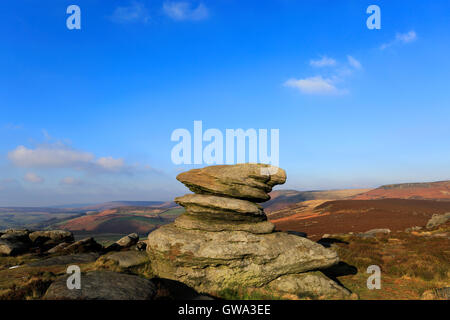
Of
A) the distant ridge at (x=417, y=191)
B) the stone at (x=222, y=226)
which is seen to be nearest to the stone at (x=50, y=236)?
the stone at (x=222, y=226)

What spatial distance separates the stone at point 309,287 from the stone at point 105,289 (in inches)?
315

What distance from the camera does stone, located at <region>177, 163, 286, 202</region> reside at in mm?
17312

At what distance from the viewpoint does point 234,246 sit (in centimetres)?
1520

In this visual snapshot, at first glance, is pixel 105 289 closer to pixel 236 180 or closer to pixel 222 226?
pixel 222 226

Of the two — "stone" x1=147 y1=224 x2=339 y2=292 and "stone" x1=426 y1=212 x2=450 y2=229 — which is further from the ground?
"stone" x1=147 y1=224 x2=339 y2=292

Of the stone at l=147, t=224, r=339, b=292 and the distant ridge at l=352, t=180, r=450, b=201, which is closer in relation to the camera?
the stone at l=147, t=224, r=339, b=292

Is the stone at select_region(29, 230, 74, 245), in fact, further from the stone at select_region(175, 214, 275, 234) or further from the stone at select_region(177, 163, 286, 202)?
the stone at select_region(177, 163, 286, 202)

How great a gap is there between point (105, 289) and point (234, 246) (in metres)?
7.61

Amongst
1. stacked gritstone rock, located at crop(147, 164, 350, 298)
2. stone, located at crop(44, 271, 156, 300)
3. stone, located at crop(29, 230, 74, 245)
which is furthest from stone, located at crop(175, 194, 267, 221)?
stone, located at crop(29, 230, 74, 245)

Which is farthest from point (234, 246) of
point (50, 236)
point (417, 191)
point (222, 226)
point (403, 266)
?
point (417, 191)

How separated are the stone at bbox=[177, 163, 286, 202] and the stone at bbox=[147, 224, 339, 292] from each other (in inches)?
118

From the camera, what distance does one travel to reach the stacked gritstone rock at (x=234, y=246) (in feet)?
48.8

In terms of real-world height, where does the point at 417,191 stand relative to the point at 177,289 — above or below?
below
